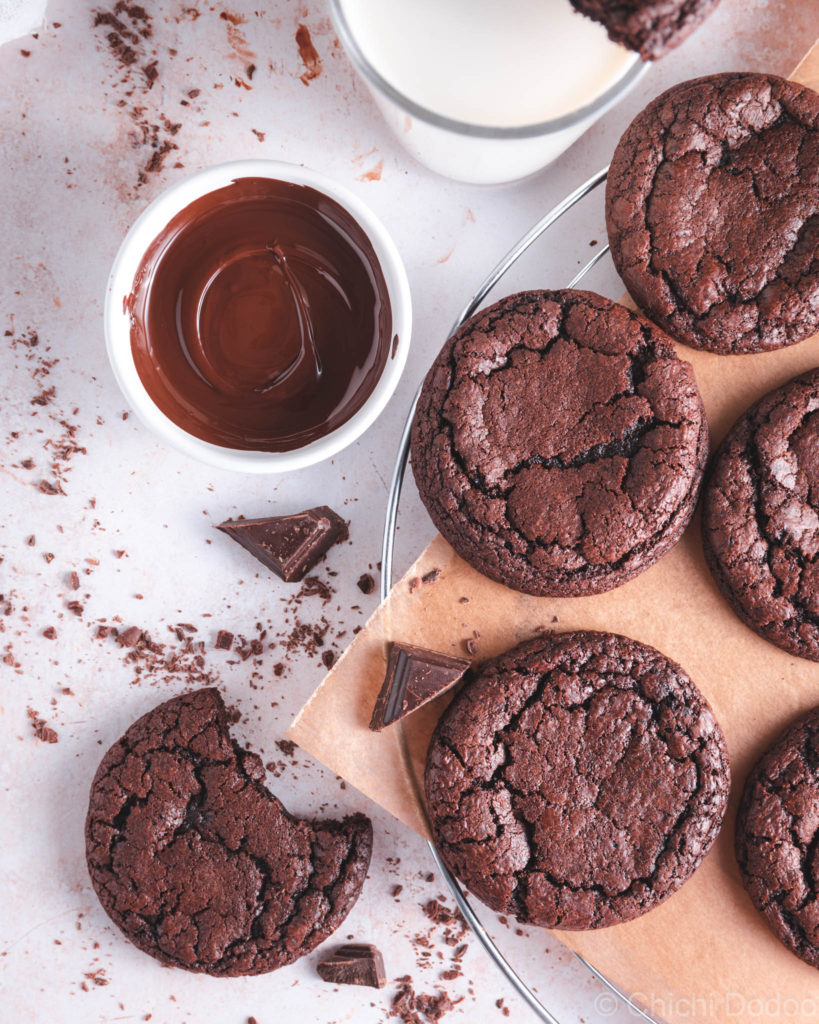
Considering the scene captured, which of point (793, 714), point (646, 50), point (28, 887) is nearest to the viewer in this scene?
point (646, 50)

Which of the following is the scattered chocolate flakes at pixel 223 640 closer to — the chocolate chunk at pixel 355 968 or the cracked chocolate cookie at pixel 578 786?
the cracked chocolate cookie at pixel 578 786

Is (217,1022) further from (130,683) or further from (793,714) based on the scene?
(793,714)

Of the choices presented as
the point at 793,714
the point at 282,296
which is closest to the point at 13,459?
the point at 282,296

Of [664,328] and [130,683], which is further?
[130,683]

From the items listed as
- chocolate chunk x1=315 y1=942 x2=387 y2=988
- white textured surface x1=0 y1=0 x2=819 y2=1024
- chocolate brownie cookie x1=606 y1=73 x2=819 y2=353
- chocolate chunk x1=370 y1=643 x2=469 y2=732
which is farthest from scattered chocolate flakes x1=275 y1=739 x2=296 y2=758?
chocolate brownie cookie x1=606 y1=73 x2=819 y2=353

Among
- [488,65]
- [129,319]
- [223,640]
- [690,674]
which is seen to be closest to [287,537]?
[223,640]

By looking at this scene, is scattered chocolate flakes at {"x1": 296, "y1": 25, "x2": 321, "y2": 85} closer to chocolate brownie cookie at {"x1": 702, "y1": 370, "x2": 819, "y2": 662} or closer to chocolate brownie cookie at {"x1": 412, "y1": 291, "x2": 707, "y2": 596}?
chocolate brownie cookie at {"x1": 412, "y1": 291, "x2": 707, "y2": 596}

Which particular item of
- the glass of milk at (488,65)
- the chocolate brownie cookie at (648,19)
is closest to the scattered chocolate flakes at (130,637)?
the glass of milk at (488,65)
